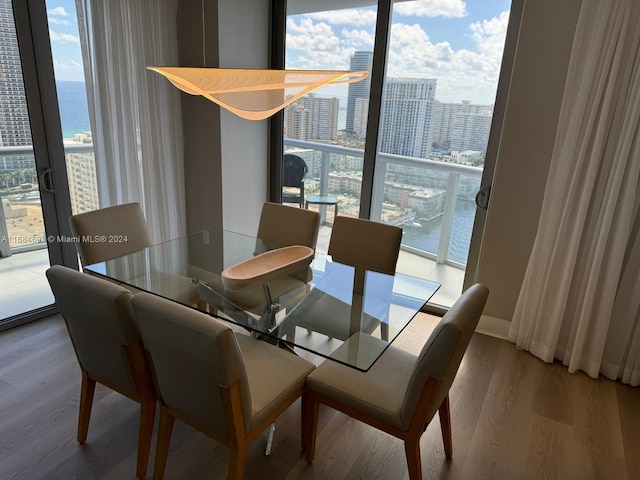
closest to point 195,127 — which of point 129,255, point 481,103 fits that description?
point 129,255

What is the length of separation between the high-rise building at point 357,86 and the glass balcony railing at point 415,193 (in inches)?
10.2

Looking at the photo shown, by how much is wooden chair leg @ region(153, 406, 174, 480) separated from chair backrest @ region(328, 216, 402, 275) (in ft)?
4.31

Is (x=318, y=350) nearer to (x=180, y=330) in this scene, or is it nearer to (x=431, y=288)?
(x=180, y=330)

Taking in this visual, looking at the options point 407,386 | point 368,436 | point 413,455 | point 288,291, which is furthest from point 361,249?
point 413,455

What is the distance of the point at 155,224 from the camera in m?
3.58

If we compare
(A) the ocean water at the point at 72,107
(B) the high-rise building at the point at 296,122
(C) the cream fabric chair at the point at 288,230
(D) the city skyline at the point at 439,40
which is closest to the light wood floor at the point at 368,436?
(C) the cream fabric chair at the point at 288,230

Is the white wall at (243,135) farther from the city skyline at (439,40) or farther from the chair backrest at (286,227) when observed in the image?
the chair backrest at (286,227)

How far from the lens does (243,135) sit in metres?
3.61

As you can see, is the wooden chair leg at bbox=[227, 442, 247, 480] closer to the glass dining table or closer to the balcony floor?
the glass dining table

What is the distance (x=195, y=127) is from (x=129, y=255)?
144cm

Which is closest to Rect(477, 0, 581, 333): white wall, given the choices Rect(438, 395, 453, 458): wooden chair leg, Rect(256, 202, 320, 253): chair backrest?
Rect(256, 202, 320, 253): chair backrest

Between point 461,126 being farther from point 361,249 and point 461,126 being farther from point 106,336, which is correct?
point 106,336

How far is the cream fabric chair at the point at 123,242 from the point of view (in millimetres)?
2209

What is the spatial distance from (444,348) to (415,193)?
2.16 m
